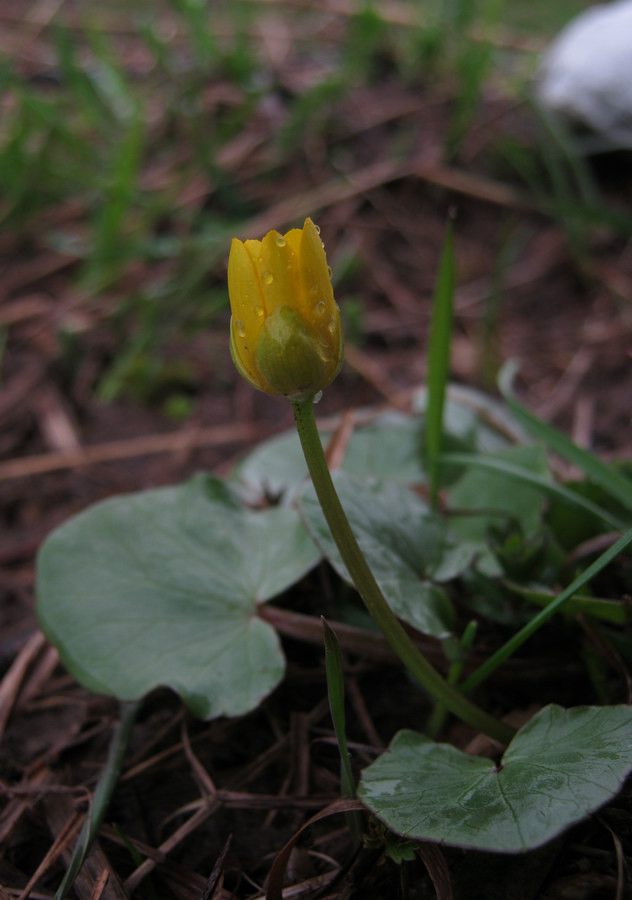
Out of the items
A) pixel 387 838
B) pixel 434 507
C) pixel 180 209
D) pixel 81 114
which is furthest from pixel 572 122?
pixel 387 838

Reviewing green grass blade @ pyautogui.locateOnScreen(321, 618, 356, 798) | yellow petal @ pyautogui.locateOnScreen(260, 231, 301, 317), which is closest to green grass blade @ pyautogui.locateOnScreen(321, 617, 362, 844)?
green grass blade @ pyautogui.locateOnScreen(321, 618, 356, 798)

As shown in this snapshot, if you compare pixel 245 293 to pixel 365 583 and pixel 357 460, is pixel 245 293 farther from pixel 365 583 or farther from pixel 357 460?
pixel 357 460

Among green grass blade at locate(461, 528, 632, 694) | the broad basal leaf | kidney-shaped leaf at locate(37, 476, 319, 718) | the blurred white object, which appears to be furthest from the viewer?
the blurred white object

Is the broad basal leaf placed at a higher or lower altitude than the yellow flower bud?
lower

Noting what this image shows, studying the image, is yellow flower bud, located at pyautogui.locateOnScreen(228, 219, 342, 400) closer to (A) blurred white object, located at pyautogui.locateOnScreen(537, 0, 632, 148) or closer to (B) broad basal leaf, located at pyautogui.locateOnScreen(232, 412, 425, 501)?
(B) broad basal leaf, located at pyautogui.locateOnScreen(232, 412, 425, 501)

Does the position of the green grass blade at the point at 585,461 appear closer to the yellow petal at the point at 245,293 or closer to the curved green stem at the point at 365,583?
the curved green stem at the point at 365,583

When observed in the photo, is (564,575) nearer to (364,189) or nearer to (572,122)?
(364,189)

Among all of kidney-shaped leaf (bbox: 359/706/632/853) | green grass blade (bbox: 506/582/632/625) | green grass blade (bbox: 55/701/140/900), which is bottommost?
green grass blade (bbox: 55/701/140/900)

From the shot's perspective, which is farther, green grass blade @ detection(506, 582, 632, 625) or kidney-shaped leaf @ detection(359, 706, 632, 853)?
green grass blade @ detection(506, 582, 632, 625)
